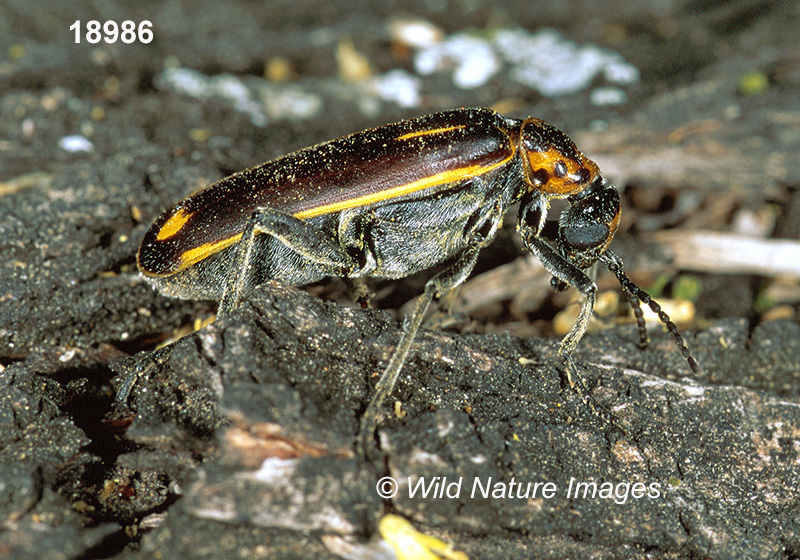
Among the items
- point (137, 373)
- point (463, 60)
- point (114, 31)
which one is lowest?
point (137, 373)

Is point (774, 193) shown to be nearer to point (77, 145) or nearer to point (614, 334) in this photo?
point (614, 334)

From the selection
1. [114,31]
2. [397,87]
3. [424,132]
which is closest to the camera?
[424,132]

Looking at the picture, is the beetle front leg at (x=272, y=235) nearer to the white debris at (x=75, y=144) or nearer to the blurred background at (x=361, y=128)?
the blurred background at (x=361, y=128)

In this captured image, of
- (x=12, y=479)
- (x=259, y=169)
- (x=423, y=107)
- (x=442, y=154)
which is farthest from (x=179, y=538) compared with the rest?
(x=423, y=107)

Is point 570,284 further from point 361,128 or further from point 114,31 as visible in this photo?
point 114,31

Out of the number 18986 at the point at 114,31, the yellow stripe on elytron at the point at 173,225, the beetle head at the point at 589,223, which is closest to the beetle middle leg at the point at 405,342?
the beetle head at the point at 589,223

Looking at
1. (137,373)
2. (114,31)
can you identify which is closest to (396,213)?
(137,373)
